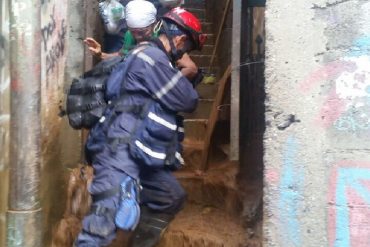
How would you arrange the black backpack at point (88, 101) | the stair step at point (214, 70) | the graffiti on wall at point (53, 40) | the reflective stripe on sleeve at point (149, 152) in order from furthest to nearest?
the stair step at point (214, 70)
the graffiti on wall at point (53, 40)
the black backpack at point (88, 101)
the reflective stripe on sleeve at point (149, 152)

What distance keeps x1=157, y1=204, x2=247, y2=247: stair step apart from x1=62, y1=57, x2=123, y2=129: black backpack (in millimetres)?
1200

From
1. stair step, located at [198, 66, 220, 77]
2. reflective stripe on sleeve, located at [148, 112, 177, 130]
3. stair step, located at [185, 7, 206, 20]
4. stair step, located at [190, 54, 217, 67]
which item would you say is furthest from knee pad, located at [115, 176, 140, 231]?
stair step, located at [185, 7, 206, 20]

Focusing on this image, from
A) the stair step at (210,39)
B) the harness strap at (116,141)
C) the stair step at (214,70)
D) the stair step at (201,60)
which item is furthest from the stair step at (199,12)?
the harness strap at (116,141)

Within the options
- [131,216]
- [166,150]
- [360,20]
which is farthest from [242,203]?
[360,20]

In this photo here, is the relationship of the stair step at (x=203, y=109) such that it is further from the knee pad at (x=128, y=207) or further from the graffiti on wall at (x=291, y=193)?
the graffiti on wall at (x=291, y=193)

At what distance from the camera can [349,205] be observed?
2885 mm

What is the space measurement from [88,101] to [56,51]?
2.39ft

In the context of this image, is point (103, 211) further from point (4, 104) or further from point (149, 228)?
point (4, 104)

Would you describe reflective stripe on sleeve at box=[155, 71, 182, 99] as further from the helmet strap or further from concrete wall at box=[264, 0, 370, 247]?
concrete wall at box=[264, 0, 370, 247]

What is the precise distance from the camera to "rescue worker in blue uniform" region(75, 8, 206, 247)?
3.61 metres

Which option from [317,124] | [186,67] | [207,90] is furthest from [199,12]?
[317,124]

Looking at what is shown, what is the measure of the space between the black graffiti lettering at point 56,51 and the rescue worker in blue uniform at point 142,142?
0.69 metres

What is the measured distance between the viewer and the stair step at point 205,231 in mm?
4640

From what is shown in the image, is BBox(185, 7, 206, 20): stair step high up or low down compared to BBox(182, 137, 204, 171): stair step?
up
